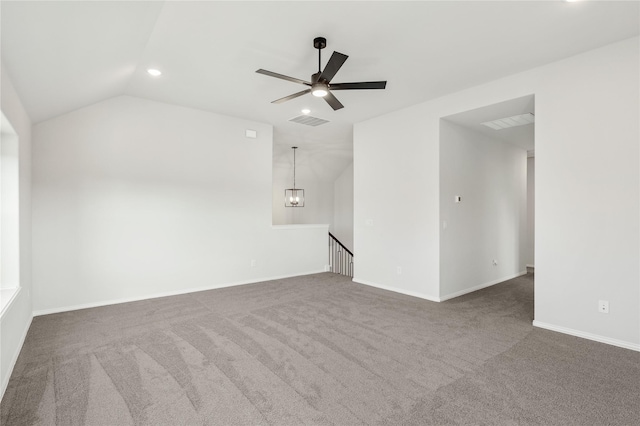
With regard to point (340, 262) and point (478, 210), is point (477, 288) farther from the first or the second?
point (340, 262)

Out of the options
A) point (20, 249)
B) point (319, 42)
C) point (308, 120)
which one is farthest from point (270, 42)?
point (20, 249)

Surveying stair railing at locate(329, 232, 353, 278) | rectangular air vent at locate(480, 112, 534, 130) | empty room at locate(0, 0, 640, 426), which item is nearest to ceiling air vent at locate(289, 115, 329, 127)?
empty room at locate(0, 0, 640, 426)

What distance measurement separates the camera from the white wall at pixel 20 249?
2488 millimetres

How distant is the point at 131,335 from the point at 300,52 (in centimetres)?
347

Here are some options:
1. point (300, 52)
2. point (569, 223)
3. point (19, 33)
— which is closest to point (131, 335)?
point (19, 33)

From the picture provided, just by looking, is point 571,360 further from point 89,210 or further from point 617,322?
point 89,210

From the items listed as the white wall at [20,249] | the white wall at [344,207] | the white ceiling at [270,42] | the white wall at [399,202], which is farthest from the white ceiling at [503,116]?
the white wall at [20,249]

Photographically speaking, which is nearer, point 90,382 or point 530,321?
point 90,382

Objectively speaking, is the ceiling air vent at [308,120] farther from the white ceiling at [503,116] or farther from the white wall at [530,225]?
the white wall at [530,225]

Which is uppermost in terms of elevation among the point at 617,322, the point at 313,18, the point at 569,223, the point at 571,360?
the point at 313,18

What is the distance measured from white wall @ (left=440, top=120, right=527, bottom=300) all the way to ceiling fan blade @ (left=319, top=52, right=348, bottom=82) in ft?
7.90

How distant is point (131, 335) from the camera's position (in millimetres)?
3395

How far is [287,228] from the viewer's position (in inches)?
249

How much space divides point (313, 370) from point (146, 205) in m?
3.64
